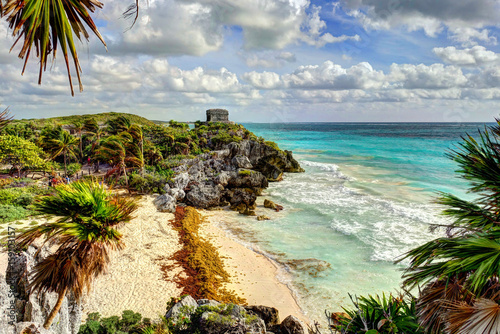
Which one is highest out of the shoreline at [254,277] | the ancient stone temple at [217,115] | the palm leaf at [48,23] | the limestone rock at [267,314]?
the ancient stone temple at [217,115]

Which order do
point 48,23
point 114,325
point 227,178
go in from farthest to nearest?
point 227,178
point 114,325
point 48,23

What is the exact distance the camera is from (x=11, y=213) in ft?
49.6

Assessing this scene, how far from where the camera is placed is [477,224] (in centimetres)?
471

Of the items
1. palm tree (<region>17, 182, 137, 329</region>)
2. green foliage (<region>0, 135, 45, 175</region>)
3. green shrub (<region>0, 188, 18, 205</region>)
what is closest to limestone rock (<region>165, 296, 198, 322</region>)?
palm tree (<region>17, 182, 137, 329</region>)

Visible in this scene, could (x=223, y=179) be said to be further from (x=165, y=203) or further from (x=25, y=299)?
(x=25, y=299)

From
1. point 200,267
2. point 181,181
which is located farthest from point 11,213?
point 181,181

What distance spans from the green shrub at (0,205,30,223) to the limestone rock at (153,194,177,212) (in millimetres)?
8693

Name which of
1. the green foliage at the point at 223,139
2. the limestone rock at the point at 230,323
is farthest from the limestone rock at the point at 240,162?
the limestone rock at the point at 230,323

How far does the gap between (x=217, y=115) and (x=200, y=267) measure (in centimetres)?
6270

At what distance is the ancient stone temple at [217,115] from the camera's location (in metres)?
73.7

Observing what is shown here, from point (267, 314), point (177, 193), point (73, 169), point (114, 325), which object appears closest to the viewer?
point (114, 325)

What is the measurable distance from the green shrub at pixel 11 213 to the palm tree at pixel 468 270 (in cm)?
1681

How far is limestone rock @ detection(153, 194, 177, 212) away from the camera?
2283 centimetres

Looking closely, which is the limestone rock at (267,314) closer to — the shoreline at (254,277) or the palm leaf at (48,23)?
the shoreline at (254,277)
